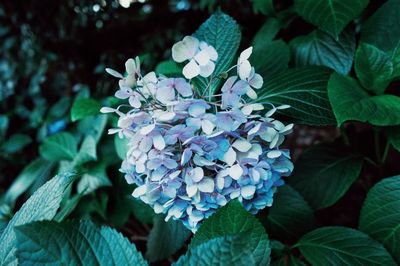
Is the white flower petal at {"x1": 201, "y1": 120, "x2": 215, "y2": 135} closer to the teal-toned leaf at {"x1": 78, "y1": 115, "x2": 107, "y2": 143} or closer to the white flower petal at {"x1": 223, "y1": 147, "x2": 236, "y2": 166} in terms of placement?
the white flower petal at {"x1": 223, "y1": 147, "x2": 236, "y2": 166}

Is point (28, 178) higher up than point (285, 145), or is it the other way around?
point (28, 178)

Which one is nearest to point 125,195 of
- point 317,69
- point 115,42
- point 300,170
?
point 300,170

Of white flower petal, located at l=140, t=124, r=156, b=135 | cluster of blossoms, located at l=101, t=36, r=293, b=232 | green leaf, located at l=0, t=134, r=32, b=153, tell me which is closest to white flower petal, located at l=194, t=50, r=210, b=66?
cluster of blossoms, located at l=101, t=36, r=293, b=232

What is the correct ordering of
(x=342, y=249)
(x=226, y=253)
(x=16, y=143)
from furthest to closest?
(x=16, y=143), (x=342, y=249), (x=226, y=253)

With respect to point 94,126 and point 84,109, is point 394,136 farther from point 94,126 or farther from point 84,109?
point 94,126

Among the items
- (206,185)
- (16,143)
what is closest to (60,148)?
(16,143)

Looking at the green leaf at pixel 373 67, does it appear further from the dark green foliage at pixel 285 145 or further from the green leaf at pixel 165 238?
the green leaf at pixel 165 238
